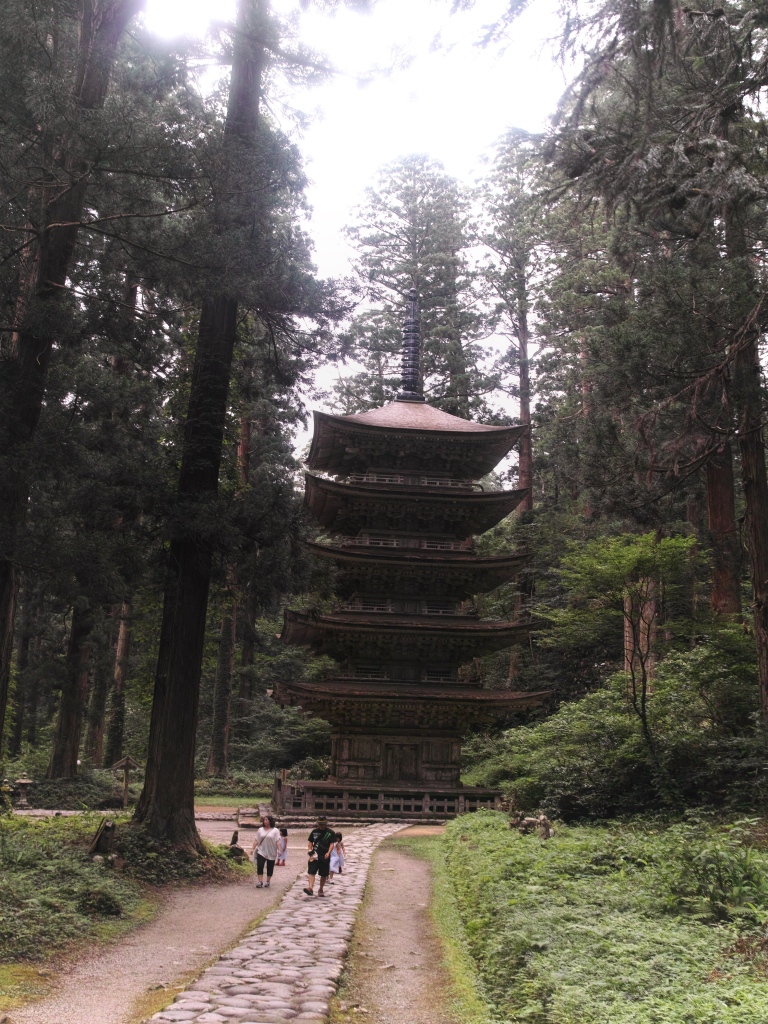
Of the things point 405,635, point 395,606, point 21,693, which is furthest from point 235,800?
point 21,693

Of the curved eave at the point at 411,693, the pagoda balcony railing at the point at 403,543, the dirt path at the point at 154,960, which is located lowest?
the dirt path at the point at 154,960

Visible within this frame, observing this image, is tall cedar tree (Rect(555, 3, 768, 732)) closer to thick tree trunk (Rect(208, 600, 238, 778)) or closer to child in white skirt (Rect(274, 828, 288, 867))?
child in white skirt (Rect(274, 828, 288, 867))

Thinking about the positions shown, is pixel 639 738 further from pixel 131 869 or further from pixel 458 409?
pixel 458 409

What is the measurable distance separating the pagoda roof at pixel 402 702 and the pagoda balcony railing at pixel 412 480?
5295 millimetres

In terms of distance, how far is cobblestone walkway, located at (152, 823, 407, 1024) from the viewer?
17.9 ft

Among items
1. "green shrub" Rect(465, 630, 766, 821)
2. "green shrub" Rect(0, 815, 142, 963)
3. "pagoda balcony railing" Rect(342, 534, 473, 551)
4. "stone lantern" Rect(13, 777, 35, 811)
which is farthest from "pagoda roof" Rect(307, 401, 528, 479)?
"green shrub" Rect(0, 815, 142, 963)

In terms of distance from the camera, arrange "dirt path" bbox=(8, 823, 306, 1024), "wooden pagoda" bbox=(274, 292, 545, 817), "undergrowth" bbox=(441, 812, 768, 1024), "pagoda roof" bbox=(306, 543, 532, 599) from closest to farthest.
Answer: "undergrowth" bbox=(441, 812, 768, 1024), "dirt path" bbox=(8, 823, 306, 1024), "wooden pagoda" bbox=(274, 292, 545, 817), "pagoda roof" bbox=(306, 543, 532, 599)

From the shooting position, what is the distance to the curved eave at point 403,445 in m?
21.9

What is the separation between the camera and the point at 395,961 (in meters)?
7.55

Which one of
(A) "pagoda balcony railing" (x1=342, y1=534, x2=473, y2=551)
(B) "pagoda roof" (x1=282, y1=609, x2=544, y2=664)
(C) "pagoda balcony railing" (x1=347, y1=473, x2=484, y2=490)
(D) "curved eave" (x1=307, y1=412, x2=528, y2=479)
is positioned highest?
(D) "curved eave" (x1=307, y1=412, x2=528, y2=479)

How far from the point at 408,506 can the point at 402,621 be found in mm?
3129

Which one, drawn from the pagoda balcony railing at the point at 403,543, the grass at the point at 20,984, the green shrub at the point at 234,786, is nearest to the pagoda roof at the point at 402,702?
the pagoda balcony railing at the point at 403,543

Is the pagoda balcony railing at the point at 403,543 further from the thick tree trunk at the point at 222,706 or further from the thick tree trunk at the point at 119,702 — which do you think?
the thick tree trunk at the point at 119,702

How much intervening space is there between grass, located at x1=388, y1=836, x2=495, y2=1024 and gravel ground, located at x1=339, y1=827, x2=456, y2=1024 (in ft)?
0.29
